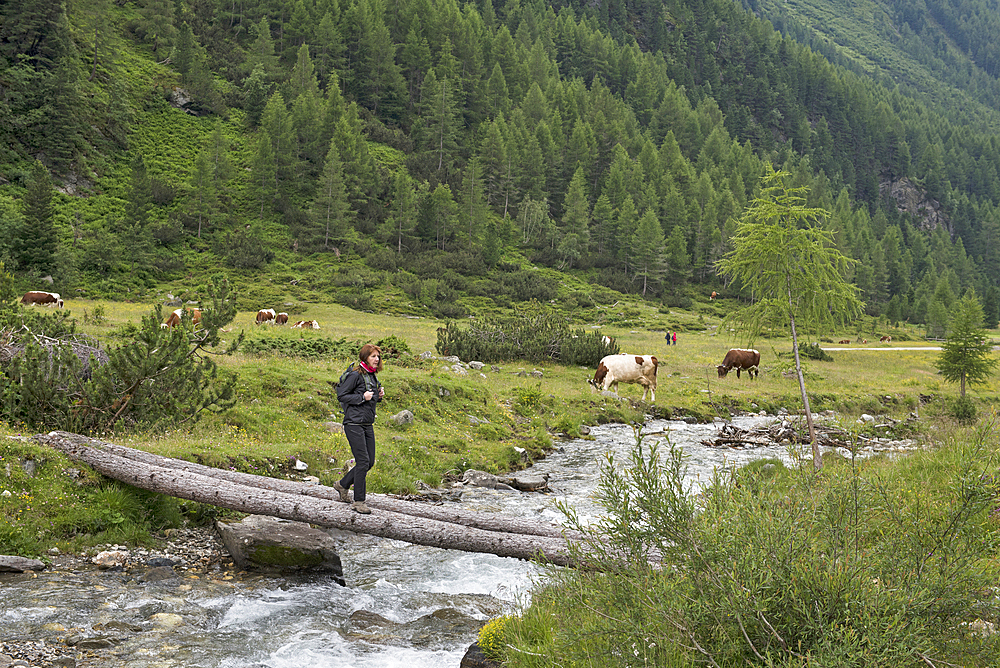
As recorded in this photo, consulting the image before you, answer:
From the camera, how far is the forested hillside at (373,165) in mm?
61312

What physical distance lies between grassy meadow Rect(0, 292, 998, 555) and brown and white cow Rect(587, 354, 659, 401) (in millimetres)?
666

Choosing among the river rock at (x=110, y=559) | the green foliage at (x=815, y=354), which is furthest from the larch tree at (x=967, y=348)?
the river rock at (x=110, y=559)

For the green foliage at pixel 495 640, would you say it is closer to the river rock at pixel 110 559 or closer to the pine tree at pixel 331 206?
the river rock at pixel 110 559

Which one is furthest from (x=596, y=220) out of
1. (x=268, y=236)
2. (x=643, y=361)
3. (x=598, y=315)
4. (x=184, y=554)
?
(x=184, y=554)

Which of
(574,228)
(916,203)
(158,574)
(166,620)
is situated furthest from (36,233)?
(916,203)

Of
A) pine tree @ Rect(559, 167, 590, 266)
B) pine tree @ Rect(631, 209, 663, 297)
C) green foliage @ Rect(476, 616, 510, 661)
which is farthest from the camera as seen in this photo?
pine tree @ Rect(559, 167, 590, 266)

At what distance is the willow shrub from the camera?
366 cm

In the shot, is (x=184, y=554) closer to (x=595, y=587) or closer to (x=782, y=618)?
(x=595, y=587)

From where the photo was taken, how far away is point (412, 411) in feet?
59.7

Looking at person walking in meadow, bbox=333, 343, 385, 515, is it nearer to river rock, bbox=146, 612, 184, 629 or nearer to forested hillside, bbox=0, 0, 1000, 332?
river rock, bbox=146, 612, 184, 629

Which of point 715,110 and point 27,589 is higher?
point 715,110

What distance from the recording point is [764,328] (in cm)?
1606

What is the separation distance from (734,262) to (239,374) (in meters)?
13.9

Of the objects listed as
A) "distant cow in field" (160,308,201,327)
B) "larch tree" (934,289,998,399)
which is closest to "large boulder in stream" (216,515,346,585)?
"distant cow in field" (160,308,201,327)
